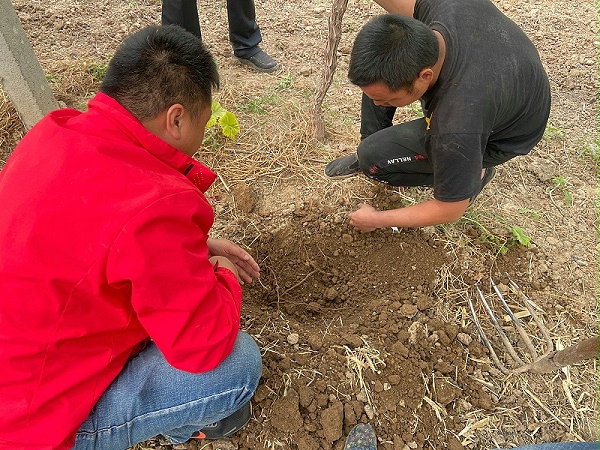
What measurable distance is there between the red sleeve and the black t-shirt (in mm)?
1033

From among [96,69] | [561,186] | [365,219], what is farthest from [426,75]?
[96,69]

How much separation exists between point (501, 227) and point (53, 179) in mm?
2336

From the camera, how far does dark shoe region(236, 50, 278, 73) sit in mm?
3740

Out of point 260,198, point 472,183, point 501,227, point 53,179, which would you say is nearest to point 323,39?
point 260,198

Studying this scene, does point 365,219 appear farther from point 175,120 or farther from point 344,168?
point 175,120

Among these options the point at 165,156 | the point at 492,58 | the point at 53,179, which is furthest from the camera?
the point at 492,58

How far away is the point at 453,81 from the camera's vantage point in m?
1.88

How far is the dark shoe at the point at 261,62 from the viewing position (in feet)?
12.3

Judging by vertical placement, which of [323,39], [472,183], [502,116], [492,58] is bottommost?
[323,39]

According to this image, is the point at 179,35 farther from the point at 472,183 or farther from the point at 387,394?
the point at 387,394

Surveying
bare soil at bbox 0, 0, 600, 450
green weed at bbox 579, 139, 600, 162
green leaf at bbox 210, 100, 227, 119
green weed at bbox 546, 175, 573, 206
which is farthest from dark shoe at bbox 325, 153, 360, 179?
green weed at bbox 579, 139, 600, 162

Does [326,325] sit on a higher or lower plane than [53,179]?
lower

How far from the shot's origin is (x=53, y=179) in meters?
1.23

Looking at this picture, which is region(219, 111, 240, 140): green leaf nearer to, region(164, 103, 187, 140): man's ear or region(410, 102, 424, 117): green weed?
region(410, 102, 424, 117): green weed
